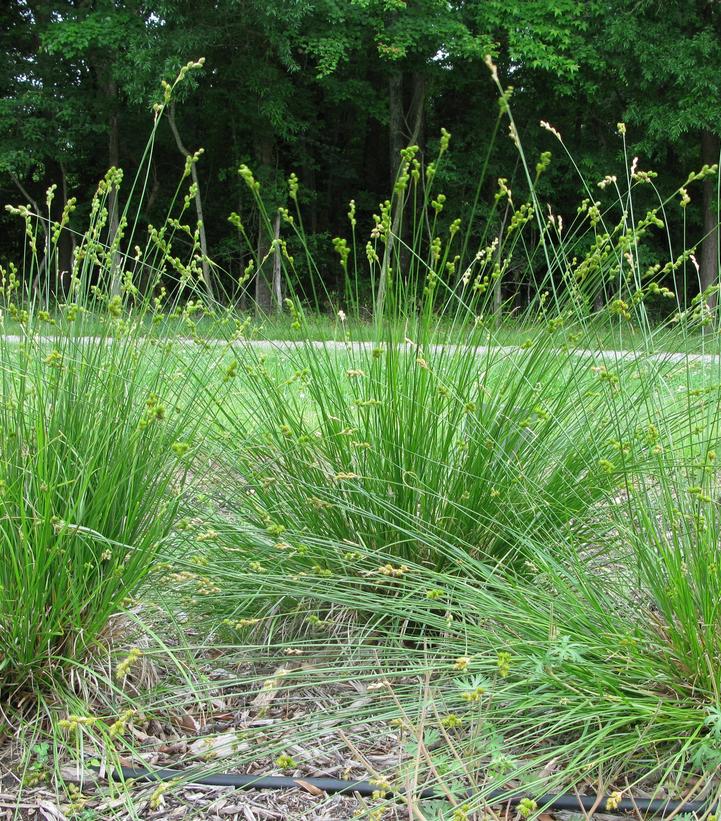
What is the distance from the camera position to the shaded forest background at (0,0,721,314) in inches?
523

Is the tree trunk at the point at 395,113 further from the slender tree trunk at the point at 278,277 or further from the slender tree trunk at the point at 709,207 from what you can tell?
the slender tree trunk at the point at 278,277

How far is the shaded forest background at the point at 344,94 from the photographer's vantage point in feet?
43.6

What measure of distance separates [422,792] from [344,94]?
16679 mm

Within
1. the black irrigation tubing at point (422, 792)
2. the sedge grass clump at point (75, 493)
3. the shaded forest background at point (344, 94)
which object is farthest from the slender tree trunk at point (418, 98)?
the black irrigation tubing at point (422, 792)

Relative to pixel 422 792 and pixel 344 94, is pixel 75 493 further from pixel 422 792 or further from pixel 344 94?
pixel 344 94

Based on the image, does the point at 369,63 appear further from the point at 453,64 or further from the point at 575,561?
the point at 575,561

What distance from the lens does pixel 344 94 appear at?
53.3 feet

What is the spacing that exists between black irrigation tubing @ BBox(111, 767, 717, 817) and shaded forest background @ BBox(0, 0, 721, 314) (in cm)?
934

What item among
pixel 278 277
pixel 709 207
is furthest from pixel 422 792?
pixel 709 207

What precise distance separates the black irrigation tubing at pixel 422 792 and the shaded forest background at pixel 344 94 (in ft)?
30.7

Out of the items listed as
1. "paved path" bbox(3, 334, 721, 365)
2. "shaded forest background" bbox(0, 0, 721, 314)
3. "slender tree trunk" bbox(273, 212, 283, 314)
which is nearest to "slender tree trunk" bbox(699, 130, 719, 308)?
"shaded forest background" bbox(0, 0, 721, 314)

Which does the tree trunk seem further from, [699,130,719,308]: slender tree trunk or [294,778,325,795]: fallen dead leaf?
[294,778,325,795]: fallen dead leaf

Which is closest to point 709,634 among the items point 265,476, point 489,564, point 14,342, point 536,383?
point 489,564

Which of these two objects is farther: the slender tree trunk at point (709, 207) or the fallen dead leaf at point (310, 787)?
the slender tree trunk at point (709, 207)
